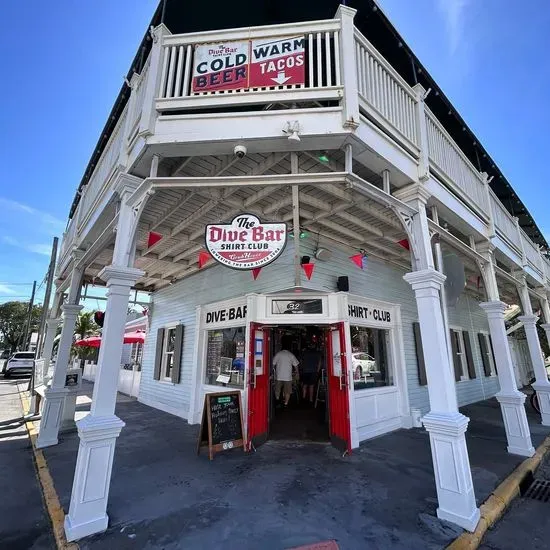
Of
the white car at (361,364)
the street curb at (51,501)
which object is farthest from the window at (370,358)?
the street curb at (51,501)

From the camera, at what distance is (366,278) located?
24.0 feet

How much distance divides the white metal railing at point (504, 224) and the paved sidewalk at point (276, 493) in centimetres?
449

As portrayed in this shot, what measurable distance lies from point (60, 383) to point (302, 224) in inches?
233

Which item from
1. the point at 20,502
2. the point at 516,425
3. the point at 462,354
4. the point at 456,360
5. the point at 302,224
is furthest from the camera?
the point at 462,354

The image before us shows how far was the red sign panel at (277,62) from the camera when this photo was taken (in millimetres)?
3602

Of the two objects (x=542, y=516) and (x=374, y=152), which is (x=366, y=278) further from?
(x=542, y=516)

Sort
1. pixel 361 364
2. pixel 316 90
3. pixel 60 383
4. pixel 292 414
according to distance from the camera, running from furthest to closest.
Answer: pixel 292 414
pixel 361 364
pixel 60 383
pixel 316 90

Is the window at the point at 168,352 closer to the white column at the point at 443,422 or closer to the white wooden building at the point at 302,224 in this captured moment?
the white wooden building at the point at 302,224

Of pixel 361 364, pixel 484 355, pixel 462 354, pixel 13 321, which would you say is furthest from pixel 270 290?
pixel 13 321

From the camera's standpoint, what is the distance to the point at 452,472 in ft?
10.7

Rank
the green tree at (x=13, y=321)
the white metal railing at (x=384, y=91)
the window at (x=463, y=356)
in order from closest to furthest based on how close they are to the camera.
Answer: the white metal railing at (x=384, y=91) < the window at (x=463, y=356) < the green tree at (x=13, y=321)

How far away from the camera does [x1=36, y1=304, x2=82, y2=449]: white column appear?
584 centimetres

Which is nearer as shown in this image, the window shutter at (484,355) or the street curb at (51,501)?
the street curb at (51,501)

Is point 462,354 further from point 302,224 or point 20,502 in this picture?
point 20,502
